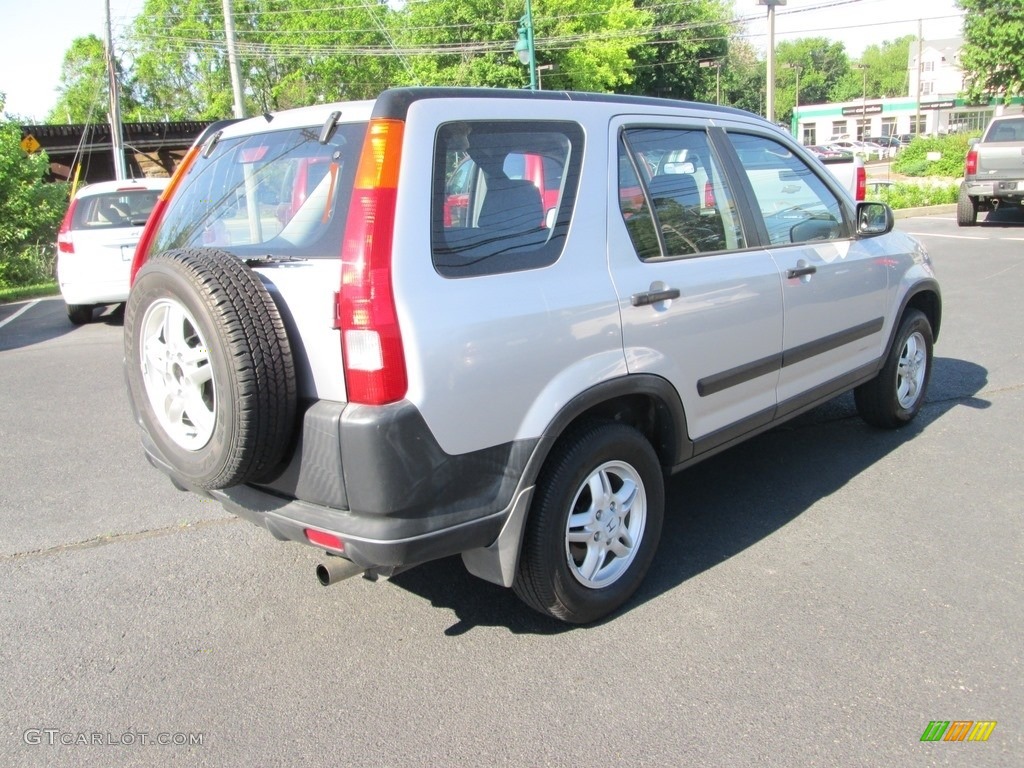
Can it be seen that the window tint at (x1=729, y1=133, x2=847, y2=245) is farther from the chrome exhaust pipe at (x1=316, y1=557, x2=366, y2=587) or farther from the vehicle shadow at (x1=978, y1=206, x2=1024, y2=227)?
the vehicle shadow at (x1=978, y1=206, x2=1024, y2=227)

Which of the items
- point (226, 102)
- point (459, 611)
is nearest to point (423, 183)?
point (459, 611)

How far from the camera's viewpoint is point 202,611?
342 centimetres

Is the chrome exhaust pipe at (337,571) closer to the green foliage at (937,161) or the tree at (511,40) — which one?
the green foliage at (937,161)

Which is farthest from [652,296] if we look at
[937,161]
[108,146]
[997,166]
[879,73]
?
[879,73]

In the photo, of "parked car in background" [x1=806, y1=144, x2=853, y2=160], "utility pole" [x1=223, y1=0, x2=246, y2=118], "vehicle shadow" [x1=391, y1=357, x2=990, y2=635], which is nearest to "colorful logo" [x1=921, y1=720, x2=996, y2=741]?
"vehicle shadow" [x1=391, y1=357, x2=990, y2=635]

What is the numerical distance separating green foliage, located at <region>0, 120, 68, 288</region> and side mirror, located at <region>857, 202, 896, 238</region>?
1433 centimetres

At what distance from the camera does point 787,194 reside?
421cm

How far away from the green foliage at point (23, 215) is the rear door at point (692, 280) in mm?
14255

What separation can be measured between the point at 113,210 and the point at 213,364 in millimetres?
8148

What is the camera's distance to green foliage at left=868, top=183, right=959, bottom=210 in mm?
19938

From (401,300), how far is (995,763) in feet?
7.15

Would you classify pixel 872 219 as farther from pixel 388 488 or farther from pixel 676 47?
pixel 676 47

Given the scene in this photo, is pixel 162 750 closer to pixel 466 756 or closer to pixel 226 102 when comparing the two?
pixel 466 756

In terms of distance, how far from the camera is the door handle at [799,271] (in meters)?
3.93
